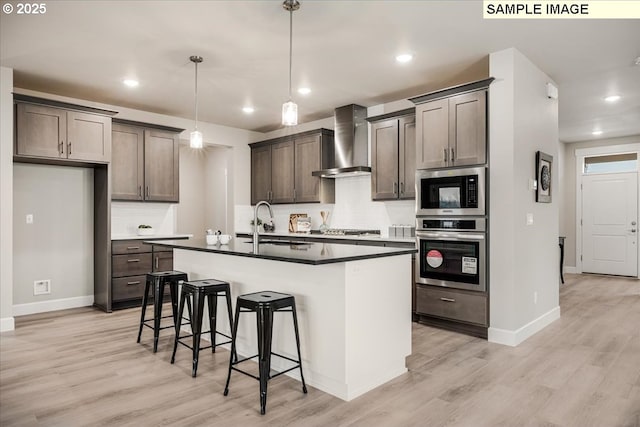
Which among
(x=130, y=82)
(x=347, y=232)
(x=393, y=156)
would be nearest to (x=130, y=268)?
(x=130, y=82)

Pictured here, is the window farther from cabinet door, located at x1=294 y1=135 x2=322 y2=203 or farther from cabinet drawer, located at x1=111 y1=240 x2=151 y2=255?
A: cabinet drawer, located at x1=111 y1=240 x2=151 y2=255

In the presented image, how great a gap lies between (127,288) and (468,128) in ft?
14.5

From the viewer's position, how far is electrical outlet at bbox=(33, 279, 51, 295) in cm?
508

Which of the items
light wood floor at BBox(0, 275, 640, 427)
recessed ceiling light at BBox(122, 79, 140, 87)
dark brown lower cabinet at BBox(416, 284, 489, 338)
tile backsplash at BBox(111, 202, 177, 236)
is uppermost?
recessed ceiling light at BBox(122, 79, 140, 87)

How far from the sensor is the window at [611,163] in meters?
7.85

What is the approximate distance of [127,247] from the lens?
207 inches

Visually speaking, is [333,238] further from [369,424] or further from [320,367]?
[369,424]

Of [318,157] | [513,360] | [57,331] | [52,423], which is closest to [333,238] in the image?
[318,157]

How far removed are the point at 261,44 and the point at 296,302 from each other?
2285 mm

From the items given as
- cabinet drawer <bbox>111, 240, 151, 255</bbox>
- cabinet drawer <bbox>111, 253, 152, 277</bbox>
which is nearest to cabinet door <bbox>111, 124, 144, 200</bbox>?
cabinet drawer <bbox>111, 240, 151, 255</bbox>

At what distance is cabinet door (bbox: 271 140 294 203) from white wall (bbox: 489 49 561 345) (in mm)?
3437

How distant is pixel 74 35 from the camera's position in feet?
11.5

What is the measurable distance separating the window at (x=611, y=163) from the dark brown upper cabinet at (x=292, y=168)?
18.6ft

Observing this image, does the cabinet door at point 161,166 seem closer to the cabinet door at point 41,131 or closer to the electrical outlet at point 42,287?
the cabinet door at point 41,131
